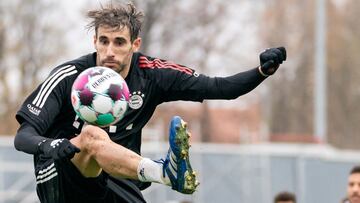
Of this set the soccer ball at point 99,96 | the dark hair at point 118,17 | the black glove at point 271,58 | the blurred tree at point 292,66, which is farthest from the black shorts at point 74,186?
the blurred tree at point 292,66

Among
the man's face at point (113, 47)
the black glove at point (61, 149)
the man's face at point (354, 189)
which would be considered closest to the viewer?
the black glove at point (61, 149)

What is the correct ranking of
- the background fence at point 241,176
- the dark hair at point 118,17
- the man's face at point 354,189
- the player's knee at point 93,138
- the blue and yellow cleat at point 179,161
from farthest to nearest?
the background fence at point 241,176 < the man's face at point 354,189 < the dark hair at point 118,17 < the player's knee at point 93,138 < the blue and yellow cleat at point 179,161

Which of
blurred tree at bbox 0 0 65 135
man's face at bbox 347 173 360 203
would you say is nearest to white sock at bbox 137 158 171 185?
man's face at bbox 347 173 360 203

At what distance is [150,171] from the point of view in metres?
8.93

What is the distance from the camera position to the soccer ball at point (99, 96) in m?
8.88

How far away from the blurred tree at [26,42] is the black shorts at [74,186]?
26.0 m

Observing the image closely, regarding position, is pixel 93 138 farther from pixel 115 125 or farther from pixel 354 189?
pixel 354 189

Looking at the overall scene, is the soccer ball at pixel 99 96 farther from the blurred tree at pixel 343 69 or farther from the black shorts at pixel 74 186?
the blurred tree at pixel 343 69

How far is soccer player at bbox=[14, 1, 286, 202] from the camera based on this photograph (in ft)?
29.1

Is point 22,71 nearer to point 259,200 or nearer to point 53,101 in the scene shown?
point 259,200

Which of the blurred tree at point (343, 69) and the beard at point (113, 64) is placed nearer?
the beard at point (113, 64)

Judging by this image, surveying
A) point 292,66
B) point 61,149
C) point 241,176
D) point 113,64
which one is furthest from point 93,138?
point 292,66

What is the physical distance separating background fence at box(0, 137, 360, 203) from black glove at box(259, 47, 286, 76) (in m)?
14.7

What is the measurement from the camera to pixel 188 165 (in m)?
8.65
